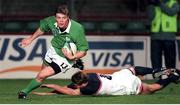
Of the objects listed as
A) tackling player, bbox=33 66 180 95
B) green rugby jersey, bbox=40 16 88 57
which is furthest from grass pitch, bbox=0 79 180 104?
green rugby jersey, bbox=40 16 88 57

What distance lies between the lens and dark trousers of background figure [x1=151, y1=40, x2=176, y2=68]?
61.6 feet

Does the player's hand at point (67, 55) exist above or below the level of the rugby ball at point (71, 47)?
below

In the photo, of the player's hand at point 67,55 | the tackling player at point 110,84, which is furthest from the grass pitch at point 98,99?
the player's hand at point 67,55

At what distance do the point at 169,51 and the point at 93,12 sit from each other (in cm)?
553

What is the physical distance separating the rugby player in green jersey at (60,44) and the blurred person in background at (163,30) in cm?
449

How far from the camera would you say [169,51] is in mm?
18906

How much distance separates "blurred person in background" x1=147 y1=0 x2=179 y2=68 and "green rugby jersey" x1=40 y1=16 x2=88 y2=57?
14.7 feet

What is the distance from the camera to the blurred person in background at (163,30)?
1853 cm

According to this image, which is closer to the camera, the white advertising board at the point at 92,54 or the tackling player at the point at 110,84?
the tackling player at the point at 110,84

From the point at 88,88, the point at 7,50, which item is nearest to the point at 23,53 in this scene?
the point at 7,50

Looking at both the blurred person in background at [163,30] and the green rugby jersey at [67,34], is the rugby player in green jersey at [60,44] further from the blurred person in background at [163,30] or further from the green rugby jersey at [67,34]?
the blurred person in background at [163,30]

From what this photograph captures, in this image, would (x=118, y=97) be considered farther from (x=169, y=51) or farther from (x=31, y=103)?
(x=169, y=51)

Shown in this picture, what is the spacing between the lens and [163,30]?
18781mm

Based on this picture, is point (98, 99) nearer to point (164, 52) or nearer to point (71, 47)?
point (71, 47)
